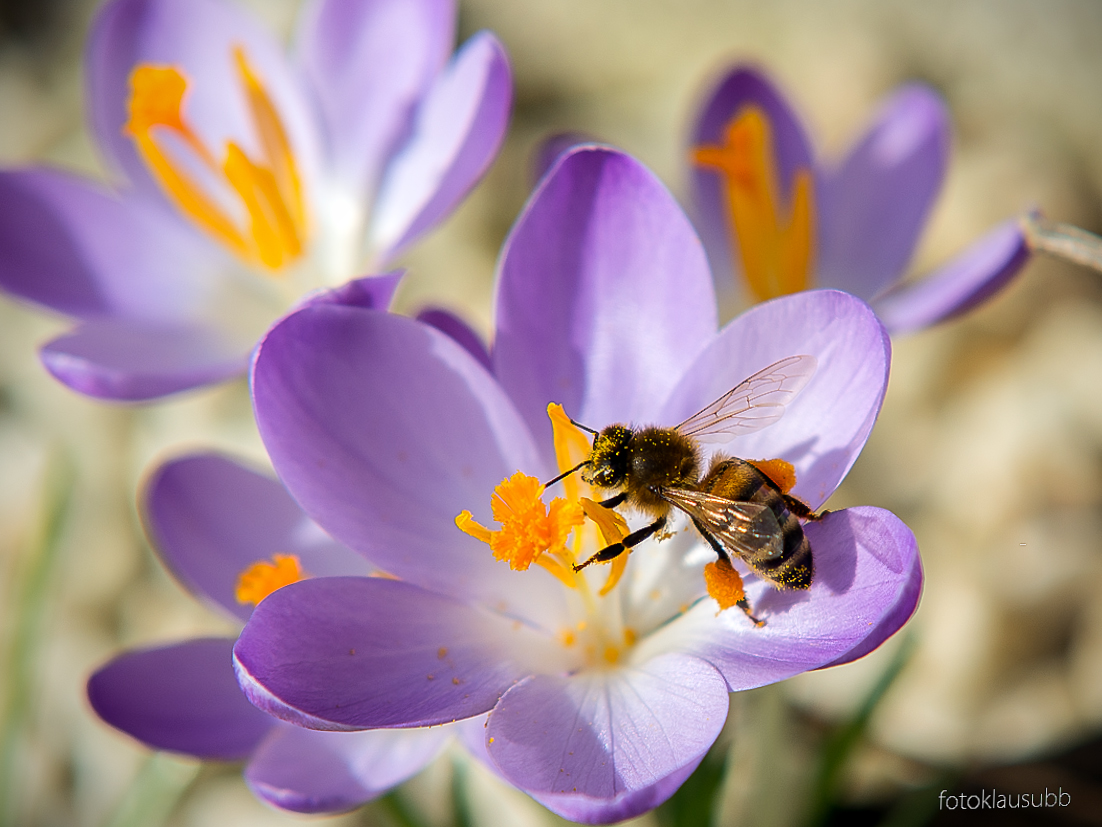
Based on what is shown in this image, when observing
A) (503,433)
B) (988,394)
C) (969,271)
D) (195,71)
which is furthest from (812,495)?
(988,394)

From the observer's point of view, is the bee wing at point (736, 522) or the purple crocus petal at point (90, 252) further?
the purple crocus petal at point (90, 252)

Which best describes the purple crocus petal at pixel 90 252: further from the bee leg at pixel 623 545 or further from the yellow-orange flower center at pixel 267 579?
the bee leg at pixel 623 545

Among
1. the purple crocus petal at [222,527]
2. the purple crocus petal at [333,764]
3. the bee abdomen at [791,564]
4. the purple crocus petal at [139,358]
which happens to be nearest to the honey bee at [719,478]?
the bee abdomen at [791,564]

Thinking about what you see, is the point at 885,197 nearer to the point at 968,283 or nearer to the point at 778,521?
the point at 968,283

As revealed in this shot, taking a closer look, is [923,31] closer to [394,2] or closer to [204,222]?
[394,2]

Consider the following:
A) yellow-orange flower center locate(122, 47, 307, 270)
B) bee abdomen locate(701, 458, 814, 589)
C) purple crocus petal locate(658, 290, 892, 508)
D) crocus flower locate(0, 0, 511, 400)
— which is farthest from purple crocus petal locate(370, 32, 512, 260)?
bee abdomen locate(701, 458, 814, 589)
